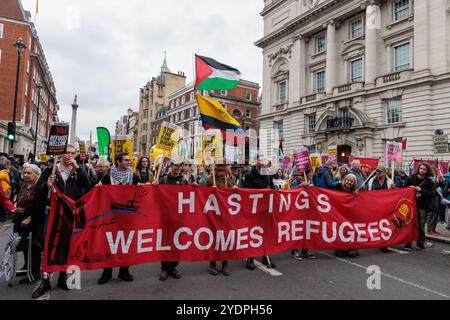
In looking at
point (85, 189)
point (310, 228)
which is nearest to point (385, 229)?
point (310, 228)

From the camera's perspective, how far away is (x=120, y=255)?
4730mm

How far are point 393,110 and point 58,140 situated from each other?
25793mm

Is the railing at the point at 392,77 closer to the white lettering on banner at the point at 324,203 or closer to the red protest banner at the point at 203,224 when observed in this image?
the red protest banner at the point at 203,224

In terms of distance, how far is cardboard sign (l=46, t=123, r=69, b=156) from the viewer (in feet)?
14.1

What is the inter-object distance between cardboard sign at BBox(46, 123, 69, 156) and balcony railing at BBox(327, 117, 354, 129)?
25.0 m

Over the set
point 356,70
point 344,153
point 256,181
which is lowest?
point 256,181

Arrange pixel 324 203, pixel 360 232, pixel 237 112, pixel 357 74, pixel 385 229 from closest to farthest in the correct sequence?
pixel 324 203 < pixel 360 232 < pixel 385 229 < pixel 357 74 < pixel 237 112

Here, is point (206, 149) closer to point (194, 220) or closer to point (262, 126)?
point (194, 220)

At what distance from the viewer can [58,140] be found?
434 centimetres

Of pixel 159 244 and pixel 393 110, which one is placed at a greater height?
pixel 393 110

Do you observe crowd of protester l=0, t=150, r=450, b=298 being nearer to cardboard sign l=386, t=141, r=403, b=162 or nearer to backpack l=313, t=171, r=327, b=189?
backpack l=313, t=171, r=327, b=189

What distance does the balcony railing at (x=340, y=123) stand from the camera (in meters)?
26.2

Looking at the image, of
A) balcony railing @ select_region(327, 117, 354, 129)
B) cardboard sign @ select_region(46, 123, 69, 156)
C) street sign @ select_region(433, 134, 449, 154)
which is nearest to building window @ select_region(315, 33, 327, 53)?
balcony railing @ select_region(327, 117, 354, 129)

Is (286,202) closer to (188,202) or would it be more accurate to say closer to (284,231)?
(284,231)
